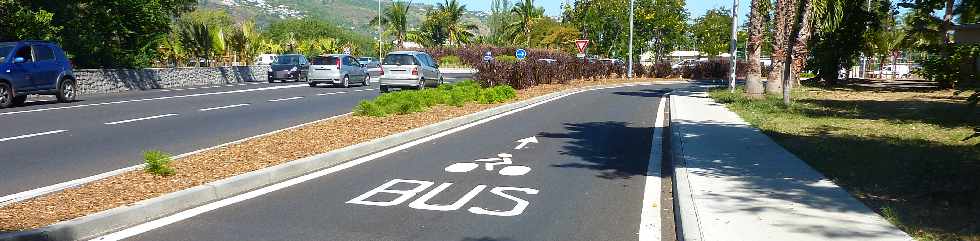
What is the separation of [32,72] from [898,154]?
62.5ft

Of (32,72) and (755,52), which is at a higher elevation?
(755,52)

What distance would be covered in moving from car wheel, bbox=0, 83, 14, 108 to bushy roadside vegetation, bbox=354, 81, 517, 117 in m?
8.65

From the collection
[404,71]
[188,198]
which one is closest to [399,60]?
[404,71]

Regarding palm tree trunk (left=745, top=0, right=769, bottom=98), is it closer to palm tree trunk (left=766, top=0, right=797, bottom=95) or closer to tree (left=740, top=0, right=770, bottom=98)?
tree (left=740, top=0, right=770, bottom=98)

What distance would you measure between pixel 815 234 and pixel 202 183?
5467 mm

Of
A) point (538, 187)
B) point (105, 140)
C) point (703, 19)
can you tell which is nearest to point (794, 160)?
point (538, 187)

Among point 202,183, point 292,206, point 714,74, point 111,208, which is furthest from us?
point 714,74

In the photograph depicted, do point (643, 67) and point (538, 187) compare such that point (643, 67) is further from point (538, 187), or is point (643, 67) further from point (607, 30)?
point (538, 187)

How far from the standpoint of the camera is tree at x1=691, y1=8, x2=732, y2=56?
68.1 metres

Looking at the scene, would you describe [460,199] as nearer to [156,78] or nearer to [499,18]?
[156,78]

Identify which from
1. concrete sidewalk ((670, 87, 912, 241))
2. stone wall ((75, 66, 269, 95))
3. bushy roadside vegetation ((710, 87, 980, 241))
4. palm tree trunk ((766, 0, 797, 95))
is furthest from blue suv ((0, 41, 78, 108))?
palm tree trunk ((766, 0, 797, 95))

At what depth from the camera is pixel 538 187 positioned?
8.10 metres

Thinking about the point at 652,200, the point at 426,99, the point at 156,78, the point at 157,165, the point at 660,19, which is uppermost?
the point at 660,19

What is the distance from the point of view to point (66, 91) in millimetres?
20109
